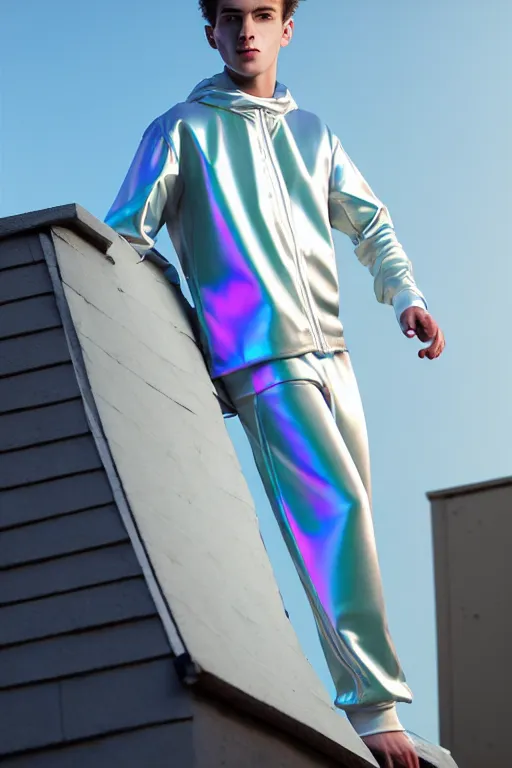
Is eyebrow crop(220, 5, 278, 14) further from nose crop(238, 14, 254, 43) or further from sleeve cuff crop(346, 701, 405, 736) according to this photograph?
sleeve cuff crop(346, 701, 405, 736)

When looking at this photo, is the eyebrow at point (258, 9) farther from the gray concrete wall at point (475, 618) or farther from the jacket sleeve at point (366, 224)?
the gray concrete wall at point (475, 618)

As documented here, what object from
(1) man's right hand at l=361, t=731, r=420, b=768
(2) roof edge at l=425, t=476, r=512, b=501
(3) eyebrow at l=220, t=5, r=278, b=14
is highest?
(3) eyebrow at l=220, t=5, r=278, b=14

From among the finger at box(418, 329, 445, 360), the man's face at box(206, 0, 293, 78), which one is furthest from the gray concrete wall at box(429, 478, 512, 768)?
the man's face at box(206, 0, 293, 78)

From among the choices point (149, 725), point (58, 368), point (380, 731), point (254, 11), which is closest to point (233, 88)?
point (254, 11)

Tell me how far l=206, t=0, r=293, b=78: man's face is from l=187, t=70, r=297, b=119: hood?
0.26 ft

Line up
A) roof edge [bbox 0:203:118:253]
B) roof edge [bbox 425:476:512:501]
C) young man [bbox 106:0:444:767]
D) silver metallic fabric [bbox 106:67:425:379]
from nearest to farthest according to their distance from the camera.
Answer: roof edge [bbox 0:203:118:253]
young man [bbox 106:0:444:767]
silver metallic fabric [bbox 106:67:425:379]
roof edge [bbox 425:476:512:501]

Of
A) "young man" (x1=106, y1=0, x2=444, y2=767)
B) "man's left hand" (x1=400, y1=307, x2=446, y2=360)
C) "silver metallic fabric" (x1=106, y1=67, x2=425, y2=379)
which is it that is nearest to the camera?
"young man" (x1=106, y1=0, x2=444, y2=767)

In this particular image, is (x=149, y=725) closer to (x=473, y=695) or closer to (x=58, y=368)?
(x=58, y=368)

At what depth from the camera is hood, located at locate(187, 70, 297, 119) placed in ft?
18.1

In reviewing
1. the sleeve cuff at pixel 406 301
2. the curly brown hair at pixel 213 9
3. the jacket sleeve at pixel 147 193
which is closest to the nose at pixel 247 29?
the curly brown hair at pixel 213 9

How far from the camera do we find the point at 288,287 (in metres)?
5.21

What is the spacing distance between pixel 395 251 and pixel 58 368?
6.27 ft

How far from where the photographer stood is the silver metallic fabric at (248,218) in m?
5.16

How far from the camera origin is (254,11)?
5492 mm
